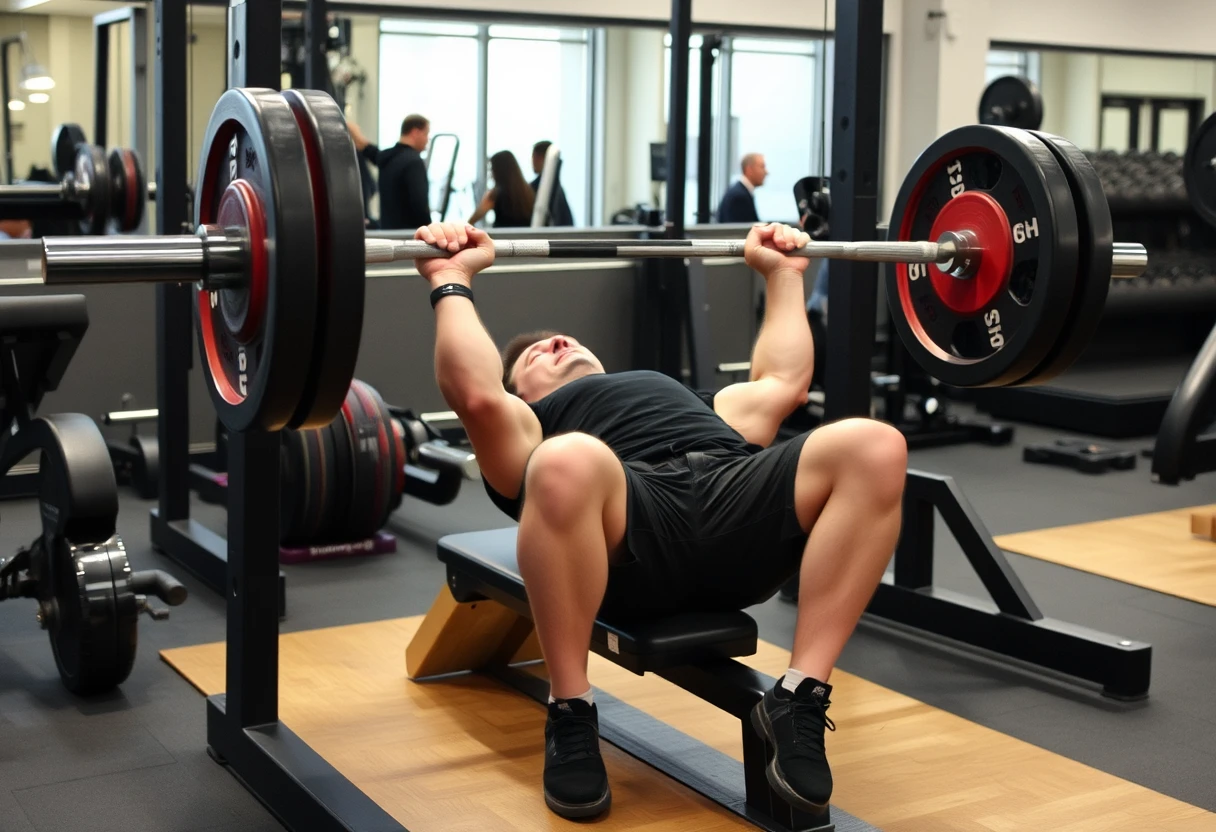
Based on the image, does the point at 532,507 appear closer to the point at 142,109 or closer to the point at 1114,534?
the point at 1114,534

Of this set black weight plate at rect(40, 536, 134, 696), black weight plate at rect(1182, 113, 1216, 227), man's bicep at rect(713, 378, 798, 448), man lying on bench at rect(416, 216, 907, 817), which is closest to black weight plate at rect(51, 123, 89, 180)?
black weight plate at rect(40, 536, 134, 696)

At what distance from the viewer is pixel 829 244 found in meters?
2.52

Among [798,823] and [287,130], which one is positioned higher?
[287,130]

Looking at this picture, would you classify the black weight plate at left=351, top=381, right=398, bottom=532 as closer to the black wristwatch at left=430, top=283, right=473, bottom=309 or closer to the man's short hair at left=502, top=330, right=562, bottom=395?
the man's short hair at left=502, top=330, right=562, bottom=395

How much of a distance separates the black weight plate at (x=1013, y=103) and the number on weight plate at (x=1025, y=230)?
3100 mm

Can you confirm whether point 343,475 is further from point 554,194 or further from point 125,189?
point 554,194

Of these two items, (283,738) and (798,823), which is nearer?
(798,823)

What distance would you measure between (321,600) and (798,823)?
1792 millimetres

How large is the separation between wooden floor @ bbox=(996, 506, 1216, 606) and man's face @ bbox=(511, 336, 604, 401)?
1924mm

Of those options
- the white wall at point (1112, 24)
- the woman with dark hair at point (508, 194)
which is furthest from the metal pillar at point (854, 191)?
the white wall at point (1112, 24)

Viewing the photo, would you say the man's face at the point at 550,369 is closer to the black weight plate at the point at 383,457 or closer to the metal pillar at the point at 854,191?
the metal pillar at the point at 854,191

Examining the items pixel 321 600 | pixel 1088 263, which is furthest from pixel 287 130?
pixel 321 600

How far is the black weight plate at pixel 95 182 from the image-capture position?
3816mm

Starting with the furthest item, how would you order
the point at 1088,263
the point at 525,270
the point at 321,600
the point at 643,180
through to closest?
the point at 643,180 < the point at 525,270 < the point at 321,600 < the point at 1088,263
